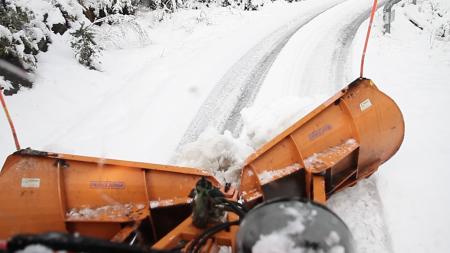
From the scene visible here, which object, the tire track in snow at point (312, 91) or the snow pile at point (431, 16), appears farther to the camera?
the snow pile at point (431, 16)

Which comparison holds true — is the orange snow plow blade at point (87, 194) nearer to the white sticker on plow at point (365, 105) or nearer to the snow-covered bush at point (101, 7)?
the white sticker on plow at point (365, 105)

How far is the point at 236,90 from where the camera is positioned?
6457 millimetres

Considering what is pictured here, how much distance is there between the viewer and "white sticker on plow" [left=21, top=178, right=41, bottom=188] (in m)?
2.72

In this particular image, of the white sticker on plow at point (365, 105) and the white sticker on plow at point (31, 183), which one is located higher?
the white sticker on plow at point (365, 105)

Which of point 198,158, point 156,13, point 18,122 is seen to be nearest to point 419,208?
point 198,158

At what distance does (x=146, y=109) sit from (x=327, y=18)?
289 inches

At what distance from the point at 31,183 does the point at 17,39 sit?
4.09 m

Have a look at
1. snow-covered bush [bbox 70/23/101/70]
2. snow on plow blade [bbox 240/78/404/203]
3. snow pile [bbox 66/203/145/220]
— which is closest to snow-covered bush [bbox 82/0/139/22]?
snow-covered bush [bbox 70/23/101/70]

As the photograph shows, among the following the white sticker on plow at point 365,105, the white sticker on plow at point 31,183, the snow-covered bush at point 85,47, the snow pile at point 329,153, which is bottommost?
the snow pile at point 329,153

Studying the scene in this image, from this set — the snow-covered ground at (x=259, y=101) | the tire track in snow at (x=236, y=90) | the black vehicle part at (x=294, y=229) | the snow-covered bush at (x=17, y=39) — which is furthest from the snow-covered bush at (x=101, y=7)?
the black vehicle part at (x=294, y=229)

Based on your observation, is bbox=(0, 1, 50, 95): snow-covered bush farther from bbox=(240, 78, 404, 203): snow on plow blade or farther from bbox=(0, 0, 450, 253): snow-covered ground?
bbox=(240, 78, 404, 203): snow on plow blade

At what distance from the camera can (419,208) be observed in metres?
3.40

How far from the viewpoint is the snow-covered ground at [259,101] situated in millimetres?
3441

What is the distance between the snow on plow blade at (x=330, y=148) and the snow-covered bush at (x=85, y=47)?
529cm
